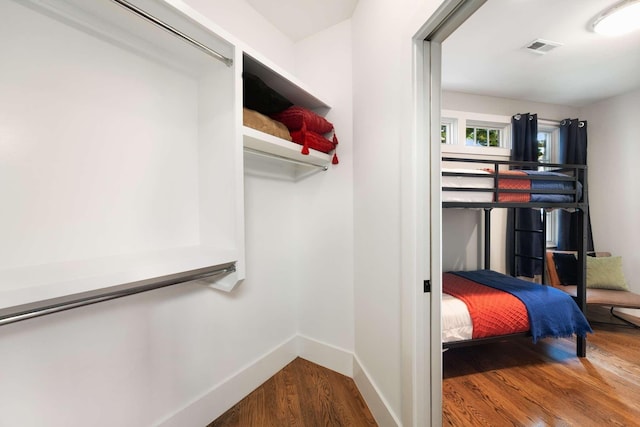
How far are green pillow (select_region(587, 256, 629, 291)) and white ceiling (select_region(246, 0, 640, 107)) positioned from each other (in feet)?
3.04

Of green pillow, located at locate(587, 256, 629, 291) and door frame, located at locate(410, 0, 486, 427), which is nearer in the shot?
door frame, located at locate(410, 0, 486, 427)

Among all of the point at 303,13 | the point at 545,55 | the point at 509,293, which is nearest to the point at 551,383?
the point at 509,293

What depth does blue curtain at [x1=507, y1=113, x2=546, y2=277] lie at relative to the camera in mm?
1526

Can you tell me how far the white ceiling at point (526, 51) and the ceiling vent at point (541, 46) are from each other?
0.02 meters

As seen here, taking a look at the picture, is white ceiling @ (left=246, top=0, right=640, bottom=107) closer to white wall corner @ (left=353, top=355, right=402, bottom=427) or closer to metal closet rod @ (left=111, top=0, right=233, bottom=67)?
metal closet rod @ (left=111, top=0, right=233, bottom=67)

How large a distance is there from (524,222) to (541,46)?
133 cm

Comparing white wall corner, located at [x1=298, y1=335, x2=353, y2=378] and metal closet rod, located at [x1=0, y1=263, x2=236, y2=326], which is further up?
metal closet rod, located at [x1=0, y1=263, x2=236, y2=326]

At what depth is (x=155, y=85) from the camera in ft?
3.59

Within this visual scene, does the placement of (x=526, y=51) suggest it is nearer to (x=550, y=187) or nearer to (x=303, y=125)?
(x=550, y=187)

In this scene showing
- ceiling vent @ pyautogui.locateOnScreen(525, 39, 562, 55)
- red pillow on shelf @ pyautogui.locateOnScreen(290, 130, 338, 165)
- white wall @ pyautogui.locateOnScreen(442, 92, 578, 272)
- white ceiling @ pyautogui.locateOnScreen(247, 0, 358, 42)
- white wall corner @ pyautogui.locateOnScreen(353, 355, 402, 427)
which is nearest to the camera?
ceiling vent @ pyautogui.locateOnScreen(525, 39, 562, 55)

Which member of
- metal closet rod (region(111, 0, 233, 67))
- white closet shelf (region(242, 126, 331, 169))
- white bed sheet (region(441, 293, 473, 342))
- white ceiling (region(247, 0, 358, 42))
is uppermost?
white ceiling (region(247, 0, 358, 42))

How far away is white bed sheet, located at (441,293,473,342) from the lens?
1.61 metres

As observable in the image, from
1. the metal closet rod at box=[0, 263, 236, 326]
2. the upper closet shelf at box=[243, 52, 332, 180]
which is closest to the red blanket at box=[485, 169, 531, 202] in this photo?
the upper closet shelf at box=[243, 52, 332, 180]

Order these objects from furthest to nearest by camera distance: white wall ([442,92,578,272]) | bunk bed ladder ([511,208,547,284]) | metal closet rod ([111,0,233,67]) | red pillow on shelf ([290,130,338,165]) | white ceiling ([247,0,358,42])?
bunk bed ladder ([511,208,547,284]), white wall ([442,92,578,272]), white ceiling ([247,0,358,42]), red pillow on shelf ([290,130,338,165]), metal closet rod ([111,0,233,67])
